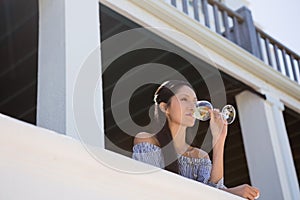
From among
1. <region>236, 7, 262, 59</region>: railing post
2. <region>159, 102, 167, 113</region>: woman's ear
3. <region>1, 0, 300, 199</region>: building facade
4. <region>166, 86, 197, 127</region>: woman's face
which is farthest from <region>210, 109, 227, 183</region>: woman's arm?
<region>236, 7, 262, 59</region>: railing post

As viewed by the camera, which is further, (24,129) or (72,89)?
(72,89)

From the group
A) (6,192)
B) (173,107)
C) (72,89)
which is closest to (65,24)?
(72,89)

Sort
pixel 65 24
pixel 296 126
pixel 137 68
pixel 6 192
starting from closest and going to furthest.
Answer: pixel 6 192 → pixel 65 24 → pixel 137 68 → pixel 296 126

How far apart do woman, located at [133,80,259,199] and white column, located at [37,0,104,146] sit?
521 mm

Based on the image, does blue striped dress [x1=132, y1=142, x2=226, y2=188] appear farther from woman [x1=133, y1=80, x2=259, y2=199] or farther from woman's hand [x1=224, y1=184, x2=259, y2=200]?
woman's hand [x1=224, y1=184, x2=259, y2=200]

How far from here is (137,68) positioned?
5559 millimetres

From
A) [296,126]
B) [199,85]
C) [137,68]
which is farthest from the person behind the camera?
[296,126]

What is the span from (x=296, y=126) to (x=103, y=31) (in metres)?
2.83

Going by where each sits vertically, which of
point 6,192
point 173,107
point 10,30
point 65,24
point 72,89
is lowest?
point 6,192

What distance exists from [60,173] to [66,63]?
1488 millimetres

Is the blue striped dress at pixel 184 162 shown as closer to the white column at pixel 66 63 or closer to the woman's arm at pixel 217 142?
the woman's arm at pixel 217 142

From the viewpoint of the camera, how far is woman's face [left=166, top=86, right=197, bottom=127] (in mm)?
3285

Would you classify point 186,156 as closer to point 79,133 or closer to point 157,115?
point 157,115

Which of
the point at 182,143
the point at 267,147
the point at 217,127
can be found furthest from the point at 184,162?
the point at 267,147
